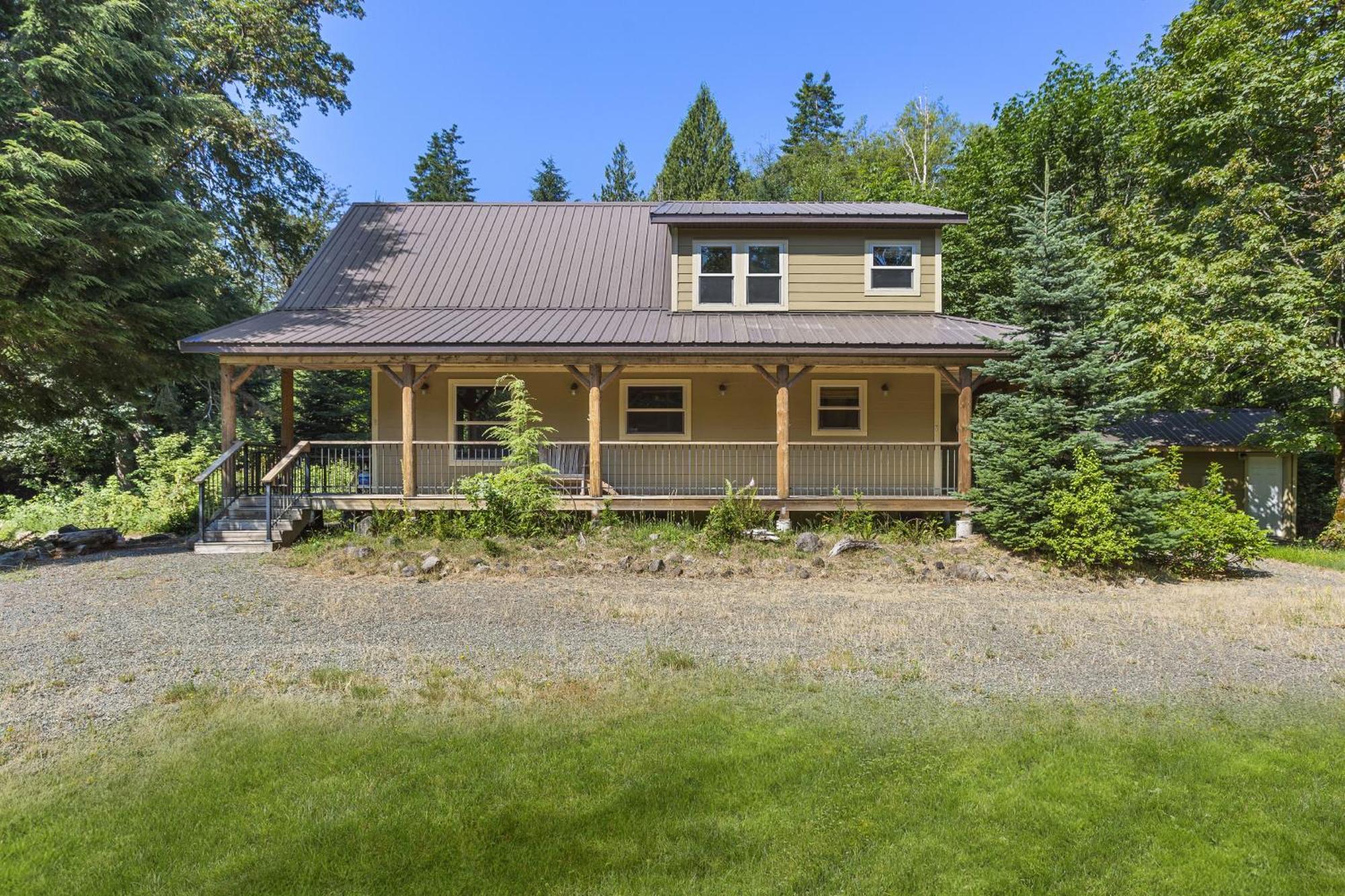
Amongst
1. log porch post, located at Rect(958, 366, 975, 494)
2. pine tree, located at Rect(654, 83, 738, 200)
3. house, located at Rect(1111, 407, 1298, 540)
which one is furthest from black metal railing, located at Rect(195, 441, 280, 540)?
pine tree, located at Rect(654, 83, 738, 200)

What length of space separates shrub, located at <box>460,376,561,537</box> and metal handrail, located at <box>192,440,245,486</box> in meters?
3.77

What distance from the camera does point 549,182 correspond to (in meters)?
39.5

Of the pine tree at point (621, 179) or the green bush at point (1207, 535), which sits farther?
the pine tree at point (621, 179)

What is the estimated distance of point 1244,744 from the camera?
4.14m

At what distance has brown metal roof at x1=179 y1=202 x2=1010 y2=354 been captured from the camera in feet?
36.1

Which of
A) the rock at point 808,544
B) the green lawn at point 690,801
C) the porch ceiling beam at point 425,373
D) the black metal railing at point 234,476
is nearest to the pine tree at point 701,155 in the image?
the porch ceiling beam at point 425,373

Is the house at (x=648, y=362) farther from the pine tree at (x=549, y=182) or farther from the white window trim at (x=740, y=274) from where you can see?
the pine tree at (x=549, y=182)

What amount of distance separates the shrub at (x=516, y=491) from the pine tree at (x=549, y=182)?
106 feet

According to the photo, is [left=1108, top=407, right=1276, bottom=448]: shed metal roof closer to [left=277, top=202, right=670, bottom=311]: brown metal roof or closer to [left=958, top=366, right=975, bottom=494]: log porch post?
[left=958, top=366, right=975, bottom=494]: log porch post

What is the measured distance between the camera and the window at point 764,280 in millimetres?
13383

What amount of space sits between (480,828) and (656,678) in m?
2.24

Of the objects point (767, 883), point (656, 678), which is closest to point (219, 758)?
point (656, 678)

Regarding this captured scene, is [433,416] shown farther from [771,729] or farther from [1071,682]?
[1071,682]

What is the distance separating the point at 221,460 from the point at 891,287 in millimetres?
12557
